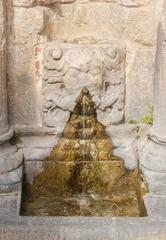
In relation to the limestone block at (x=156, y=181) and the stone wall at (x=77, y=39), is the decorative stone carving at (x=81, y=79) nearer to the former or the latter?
the stone wall at (x=77, y=39)

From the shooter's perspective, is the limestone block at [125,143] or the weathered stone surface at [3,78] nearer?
the weathered stone surface at [3,78]

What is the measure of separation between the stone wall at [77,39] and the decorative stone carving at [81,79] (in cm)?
3

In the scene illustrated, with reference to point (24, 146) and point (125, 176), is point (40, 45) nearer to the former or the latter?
point (24, 146)

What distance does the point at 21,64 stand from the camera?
4.23m

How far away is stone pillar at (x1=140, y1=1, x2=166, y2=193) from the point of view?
3.90 meters

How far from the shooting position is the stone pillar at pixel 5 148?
12.9 ft

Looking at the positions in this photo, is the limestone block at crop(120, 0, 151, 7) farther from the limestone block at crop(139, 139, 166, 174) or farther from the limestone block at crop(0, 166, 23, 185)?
the limestone block at crop(0, 166, 23, 185)

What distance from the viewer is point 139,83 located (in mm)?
4324

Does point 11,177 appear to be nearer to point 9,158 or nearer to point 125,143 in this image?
point 9,158

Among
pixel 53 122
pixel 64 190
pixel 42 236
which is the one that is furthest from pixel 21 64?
pixel 42 236

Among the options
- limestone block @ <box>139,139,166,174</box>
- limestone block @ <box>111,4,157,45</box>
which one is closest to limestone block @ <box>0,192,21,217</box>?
limestone block @ <box>139,139,166,174</box>

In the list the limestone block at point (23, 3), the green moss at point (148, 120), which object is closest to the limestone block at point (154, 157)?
the green moss at point (148, 120)

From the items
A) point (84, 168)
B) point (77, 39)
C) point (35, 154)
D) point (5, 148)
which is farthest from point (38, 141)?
point (77, 39)

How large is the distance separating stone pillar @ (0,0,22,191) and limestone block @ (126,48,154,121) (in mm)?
1056
